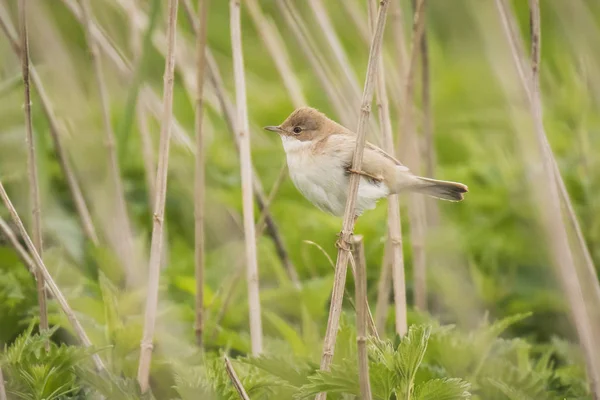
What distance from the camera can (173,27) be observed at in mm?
2303

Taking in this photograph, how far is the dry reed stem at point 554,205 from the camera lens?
2395 millimetres

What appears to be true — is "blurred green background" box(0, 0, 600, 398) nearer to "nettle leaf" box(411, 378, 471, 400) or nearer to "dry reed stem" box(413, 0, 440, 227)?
"dry reed stem" box(413, 0, 440, 227)

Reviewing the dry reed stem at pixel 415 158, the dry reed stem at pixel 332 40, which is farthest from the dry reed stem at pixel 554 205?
the dry reed stem at pixel 332 40

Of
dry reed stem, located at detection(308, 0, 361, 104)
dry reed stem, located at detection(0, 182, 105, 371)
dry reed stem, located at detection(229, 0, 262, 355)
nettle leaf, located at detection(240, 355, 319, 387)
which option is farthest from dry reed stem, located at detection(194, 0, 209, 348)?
dry reed stem, located at detection(308, 0, 361, 104)

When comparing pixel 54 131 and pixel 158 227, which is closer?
pixel 158 227

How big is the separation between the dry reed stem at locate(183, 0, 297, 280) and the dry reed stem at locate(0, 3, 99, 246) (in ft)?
1.90

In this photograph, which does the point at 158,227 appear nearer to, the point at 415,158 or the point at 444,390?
the point at 444,390

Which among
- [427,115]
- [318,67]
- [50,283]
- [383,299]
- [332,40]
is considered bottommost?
[383,299]

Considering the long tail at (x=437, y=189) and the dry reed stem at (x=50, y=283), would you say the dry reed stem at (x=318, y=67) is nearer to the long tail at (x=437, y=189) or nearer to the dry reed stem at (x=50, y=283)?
the long tail at (x=437, y=189)

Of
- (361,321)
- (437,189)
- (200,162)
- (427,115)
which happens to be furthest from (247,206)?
(427,115)

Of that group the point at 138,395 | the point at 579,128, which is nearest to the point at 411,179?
the point at 138,395

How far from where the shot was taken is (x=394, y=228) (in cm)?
258

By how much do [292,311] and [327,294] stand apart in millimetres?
246

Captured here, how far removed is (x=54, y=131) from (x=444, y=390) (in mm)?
1703
